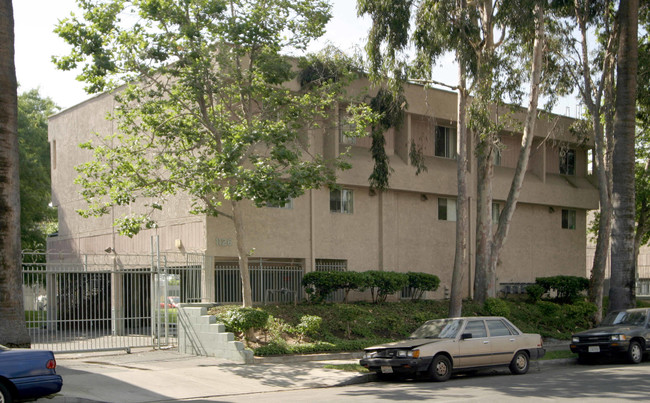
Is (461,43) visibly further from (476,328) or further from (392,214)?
(476,328)

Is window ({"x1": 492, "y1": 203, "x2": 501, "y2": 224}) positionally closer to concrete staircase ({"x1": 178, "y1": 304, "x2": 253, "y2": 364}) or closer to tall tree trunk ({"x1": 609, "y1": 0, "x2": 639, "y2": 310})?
tall tree trunk ({"x1": 609, "y1": 0, "x2": 639, "y2": 310})

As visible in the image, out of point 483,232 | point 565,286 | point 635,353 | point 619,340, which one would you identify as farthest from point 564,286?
point 619,340

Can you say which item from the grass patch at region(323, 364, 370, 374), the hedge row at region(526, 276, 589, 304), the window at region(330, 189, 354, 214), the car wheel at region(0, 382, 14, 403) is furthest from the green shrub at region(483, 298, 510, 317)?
the car wheel at region(0, 382, 14, 403)

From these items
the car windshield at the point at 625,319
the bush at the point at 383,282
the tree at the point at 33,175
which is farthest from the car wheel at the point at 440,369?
the tree at the point at 33,175

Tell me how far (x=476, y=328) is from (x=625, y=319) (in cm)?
595

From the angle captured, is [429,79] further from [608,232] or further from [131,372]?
[131,372]

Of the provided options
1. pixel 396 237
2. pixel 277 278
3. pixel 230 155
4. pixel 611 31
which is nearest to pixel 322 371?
pixel 230 155

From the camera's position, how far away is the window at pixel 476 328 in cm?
1597

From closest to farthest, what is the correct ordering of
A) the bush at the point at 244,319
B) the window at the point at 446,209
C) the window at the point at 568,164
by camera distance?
the bush at the point at 244,319 → the window at the point at 446,209 → the window at the point at 568,164

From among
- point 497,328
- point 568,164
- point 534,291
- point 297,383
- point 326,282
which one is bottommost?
point 297,383

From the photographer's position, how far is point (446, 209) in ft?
97.7

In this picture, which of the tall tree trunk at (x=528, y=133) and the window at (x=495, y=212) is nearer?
the tall tree trunk at (x=528, y=133)

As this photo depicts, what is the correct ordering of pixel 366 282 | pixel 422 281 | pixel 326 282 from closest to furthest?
pixel 326 282
pixel 366 282
pixel 422 281

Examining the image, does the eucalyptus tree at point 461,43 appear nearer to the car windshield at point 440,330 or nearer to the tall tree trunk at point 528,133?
the tall tree trunk at point 528,133
